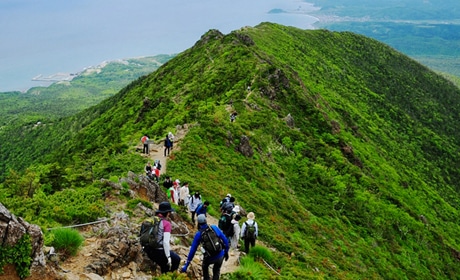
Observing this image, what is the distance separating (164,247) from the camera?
420 inches

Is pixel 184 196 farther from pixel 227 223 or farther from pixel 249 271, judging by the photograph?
pixel 249 271

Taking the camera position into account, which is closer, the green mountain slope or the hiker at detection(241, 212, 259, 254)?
the hiker at detection(241, 212, 259, 254)

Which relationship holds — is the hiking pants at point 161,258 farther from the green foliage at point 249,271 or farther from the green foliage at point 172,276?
the green foliage at point 249,271

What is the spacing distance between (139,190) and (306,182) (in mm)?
20018

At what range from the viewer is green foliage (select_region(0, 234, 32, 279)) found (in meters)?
9.38

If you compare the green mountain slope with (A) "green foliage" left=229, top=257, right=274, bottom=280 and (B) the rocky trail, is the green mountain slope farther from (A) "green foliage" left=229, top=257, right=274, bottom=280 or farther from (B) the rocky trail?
(B) the rocky trail

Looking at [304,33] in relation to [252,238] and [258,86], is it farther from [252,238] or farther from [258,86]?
[252,238]

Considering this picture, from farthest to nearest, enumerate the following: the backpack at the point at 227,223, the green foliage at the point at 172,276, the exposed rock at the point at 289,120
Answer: the exposed rock at the point at 289,120
the backpack at the point at 227,223
the green foliage at the point at 172,276

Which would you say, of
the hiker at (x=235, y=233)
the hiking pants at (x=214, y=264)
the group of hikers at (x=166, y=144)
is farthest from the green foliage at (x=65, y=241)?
the group of hikers at (x=166, y=144)

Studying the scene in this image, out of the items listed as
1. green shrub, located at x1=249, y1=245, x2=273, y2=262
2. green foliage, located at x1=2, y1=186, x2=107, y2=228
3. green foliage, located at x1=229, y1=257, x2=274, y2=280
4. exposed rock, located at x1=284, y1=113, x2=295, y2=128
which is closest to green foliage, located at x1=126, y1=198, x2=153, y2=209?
green foliage, located at x1=2, y1=186, x2=107, y2=228

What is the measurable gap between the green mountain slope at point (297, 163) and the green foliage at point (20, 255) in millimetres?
7133

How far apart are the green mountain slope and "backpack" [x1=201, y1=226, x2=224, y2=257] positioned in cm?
709

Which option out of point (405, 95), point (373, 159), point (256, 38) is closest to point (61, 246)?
point (373, 159)

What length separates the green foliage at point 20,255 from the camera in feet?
30.8
